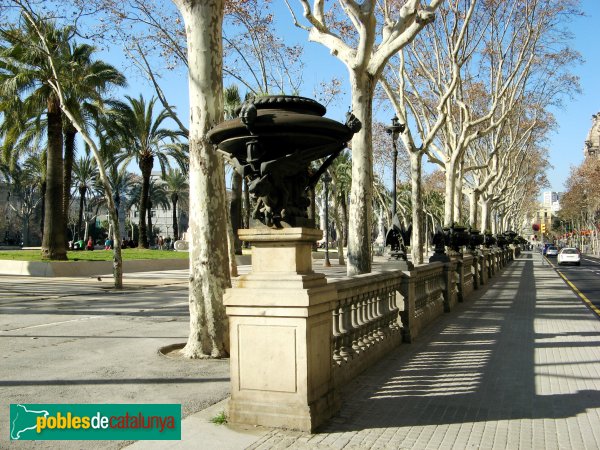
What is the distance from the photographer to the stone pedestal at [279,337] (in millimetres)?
5172

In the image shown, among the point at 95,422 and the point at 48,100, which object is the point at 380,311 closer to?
the point at 95,422

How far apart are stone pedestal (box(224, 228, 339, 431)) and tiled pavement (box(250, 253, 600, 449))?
0.83 ft

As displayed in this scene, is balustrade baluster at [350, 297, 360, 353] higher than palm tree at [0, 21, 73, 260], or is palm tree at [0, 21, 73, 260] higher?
palm tree at [0, 21, 73, 260]

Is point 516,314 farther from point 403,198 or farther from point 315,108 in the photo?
point 403,198

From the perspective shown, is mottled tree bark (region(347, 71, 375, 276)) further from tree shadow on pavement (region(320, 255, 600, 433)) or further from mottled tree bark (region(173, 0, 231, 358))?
mottled tree bark (region(173, 0, 231, 358))

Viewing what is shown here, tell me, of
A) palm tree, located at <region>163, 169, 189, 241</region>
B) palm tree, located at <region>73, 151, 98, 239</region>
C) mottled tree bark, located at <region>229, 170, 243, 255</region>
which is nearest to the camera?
mottled tree bark, located at <region>229, 170, 243, 255</region>

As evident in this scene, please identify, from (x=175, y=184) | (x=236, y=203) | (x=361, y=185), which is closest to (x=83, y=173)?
(x=175, y=184)

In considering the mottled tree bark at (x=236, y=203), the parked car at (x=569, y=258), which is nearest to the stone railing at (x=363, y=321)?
the mottled tree bark at (x=236, y=203)

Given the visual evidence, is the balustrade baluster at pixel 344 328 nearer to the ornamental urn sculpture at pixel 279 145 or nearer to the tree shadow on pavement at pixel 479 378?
the tree shadow on pavement at pixel 479 378

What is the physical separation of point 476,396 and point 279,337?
2.60 meters

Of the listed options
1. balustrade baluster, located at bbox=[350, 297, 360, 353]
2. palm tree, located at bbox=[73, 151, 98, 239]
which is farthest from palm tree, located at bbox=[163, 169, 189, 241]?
balustrade baluster, located at bbox=[350, 297, 360, 353]

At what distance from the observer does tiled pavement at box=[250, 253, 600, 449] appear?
505 centimetres

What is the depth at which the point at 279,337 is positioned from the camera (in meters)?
5.22

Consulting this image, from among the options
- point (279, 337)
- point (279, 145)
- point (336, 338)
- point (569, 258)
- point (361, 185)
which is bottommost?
point (569, 258)
